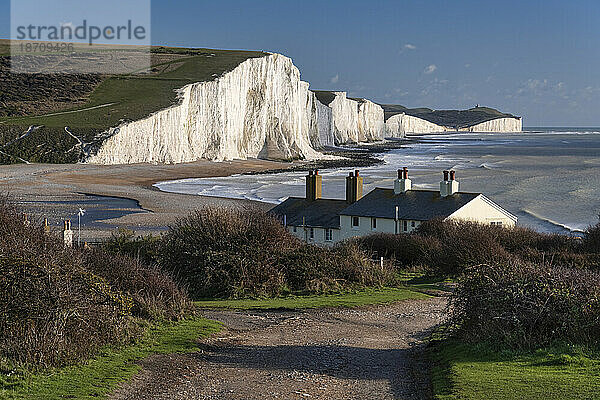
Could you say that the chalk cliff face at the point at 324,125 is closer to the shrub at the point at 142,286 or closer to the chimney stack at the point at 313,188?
the chimney stack at the point at 313,188

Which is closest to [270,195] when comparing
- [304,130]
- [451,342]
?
[451,342]

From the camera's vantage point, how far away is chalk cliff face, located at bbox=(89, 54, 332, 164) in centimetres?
9181

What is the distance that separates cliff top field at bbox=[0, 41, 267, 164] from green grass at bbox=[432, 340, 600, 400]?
254 feet

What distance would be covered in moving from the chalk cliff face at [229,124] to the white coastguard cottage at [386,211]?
5616 cm

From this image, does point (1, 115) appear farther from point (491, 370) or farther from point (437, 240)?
point (491, 370)

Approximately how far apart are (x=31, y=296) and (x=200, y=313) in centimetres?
610

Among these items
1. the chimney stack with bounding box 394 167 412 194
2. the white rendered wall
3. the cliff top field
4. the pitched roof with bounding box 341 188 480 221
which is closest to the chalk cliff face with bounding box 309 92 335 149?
the cliff top field

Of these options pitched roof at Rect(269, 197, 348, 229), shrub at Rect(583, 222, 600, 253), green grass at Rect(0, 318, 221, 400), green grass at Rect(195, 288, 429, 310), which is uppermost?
pitched roof at Rect(269, 197, 348, 229)

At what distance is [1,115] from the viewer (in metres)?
102

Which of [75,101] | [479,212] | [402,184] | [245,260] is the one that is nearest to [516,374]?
[245,260]

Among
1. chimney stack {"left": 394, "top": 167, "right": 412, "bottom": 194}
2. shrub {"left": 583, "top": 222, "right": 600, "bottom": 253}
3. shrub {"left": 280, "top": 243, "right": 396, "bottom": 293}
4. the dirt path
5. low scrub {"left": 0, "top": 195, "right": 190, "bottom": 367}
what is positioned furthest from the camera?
chimney stack {"left": 394, "top": 167, "right": 412, "bottom": 194}

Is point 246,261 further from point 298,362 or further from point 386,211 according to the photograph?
point 386,211

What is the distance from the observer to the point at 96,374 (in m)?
11.8

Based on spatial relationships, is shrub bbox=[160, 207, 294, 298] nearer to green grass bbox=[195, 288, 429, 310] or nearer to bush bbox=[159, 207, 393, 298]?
bush bbox=[159, 207, 393, 298]
